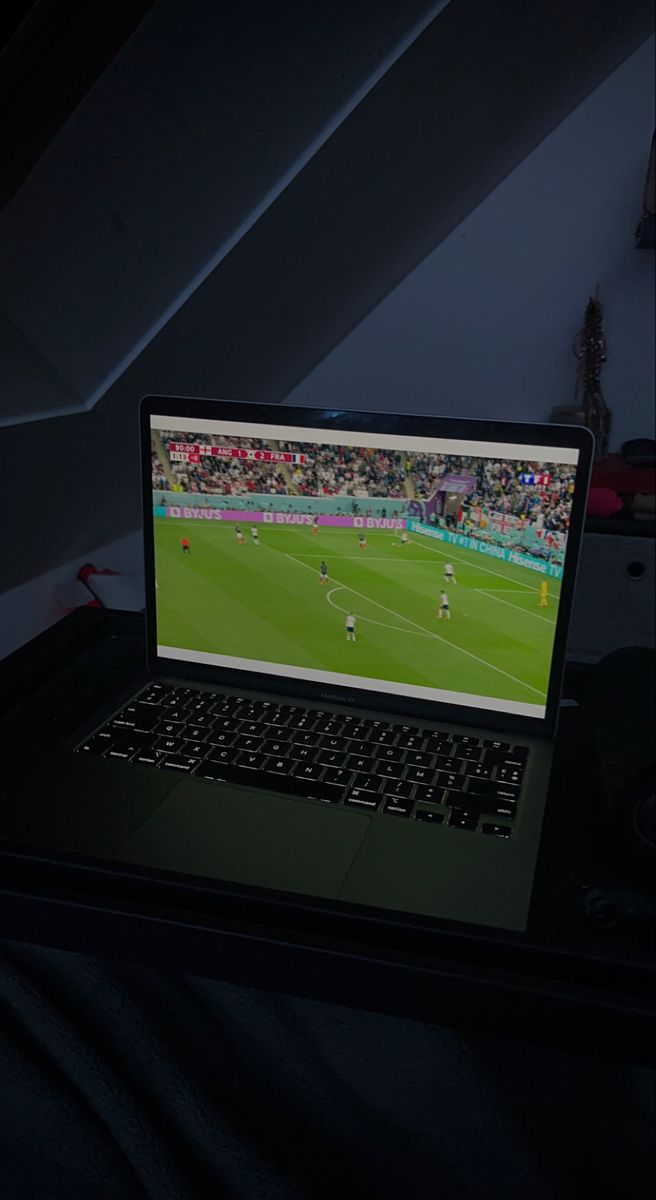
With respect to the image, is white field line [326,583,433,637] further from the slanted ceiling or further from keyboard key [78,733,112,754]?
the slanted ceiling

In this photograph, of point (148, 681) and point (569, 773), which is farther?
point (148, 681)

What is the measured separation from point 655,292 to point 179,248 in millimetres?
1947

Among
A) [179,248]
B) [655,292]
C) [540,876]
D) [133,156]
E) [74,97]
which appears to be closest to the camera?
[540,876]

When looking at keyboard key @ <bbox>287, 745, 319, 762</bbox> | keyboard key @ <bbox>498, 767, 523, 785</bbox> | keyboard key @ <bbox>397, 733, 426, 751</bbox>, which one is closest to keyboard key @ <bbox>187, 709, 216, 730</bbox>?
keyboard key @ <bbox>287, 745, 319, 762</bbox>

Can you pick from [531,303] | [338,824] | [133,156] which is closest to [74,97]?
[133,156]

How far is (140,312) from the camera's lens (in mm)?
1279

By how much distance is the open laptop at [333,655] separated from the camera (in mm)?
799

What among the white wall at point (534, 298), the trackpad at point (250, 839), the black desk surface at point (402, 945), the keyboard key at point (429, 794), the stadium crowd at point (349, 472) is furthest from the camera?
the white wall at point (534, 298)

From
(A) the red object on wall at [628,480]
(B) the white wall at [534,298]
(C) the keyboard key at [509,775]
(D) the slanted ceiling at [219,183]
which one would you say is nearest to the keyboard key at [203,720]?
(C) the keyboard key at [509,775]

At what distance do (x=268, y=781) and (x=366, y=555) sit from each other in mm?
269

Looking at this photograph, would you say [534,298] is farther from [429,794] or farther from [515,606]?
[429,794]

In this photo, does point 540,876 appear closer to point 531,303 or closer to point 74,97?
point 74,97

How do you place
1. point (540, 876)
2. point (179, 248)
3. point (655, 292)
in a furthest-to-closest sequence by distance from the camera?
point (655, 292), point (179, 248), point (540, 876)

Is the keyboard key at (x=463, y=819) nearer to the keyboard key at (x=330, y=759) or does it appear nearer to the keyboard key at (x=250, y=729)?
the keyboard key at (x=330, y=759)
